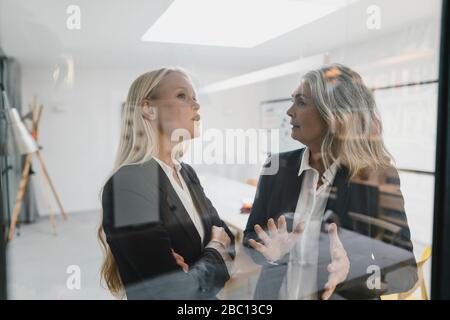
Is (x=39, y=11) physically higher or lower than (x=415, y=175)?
higher

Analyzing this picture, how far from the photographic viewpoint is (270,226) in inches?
37.5

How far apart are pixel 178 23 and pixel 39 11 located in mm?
326

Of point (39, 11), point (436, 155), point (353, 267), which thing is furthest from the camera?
point (353, 267)

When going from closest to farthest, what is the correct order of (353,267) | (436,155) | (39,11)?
1. (39,11)
2. (436,155)
3. (353,267)

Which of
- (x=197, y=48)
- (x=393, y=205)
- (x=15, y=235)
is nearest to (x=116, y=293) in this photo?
(x=15, y=235)

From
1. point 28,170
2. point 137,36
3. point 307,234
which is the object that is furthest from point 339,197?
point 28,170

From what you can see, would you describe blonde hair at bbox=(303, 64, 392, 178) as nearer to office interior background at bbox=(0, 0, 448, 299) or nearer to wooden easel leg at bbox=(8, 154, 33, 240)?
office interior background at bbox=(0, 0, 448, 299)

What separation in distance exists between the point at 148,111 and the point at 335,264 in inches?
28.4

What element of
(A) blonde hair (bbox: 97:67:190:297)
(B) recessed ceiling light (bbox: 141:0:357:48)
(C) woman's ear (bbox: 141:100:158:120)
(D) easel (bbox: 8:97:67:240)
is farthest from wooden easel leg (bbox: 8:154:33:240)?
(B) recessed ceiling light (bbox: 141:0:357:48)

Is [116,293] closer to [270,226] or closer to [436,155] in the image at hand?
[270,226]

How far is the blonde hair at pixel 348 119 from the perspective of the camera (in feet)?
3.16

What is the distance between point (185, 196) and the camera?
0.87 meters
